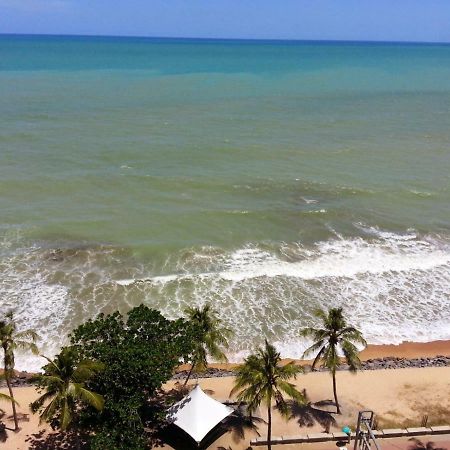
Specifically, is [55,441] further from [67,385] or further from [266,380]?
[266,380]

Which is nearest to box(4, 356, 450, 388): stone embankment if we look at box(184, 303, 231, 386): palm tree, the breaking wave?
the breaking wave

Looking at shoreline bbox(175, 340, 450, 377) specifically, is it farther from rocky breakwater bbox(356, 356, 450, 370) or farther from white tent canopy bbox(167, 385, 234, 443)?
white tent canopy bbox(167, 385, 234, 443)

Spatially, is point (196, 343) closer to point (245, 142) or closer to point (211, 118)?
point (245, 142)

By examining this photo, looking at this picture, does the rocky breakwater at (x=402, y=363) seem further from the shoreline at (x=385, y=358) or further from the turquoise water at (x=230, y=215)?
the turquoise water at (x=230, y=215)

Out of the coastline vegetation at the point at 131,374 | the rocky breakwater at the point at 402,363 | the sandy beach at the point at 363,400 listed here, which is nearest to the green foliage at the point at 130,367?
the coastline vegetation at the point at 131,374

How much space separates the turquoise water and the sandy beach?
11.6 feet

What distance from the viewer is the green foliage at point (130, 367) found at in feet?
60.3

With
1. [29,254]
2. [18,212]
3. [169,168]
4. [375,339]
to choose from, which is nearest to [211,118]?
[169,168]

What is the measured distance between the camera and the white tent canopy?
66.9ft

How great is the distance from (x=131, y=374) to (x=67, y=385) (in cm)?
238

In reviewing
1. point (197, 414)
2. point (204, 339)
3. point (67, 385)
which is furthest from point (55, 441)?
point (204, 339)

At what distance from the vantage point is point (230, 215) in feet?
141

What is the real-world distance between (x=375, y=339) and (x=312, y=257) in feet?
30.7

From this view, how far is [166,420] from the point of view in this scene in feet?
68.3
